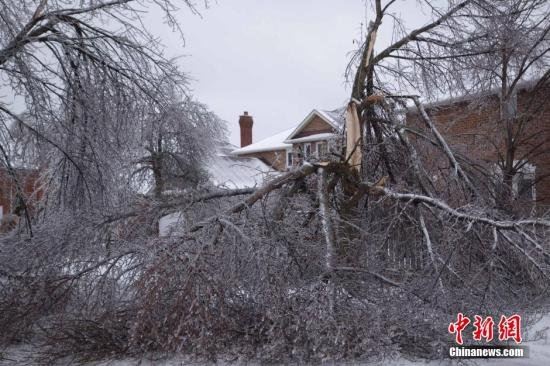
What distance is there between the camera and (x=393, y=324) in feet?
16.6

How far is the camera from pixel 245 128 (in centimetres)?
3009

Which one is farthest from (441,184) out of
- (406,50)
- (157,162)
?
(157,162)

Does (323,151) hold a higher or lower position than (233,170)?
lower

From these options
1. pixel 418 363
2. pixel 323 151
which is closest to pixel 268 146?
pixel 323 151

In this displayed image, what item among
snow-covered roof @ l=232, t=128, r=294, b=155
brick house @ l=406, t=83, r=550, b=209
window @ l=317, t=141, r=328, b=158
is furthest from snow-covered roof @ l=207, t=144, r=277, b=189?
window @ l=317, t=141, r=328, b=158

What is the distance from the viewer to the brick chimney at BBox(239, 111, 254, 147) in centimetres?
2995

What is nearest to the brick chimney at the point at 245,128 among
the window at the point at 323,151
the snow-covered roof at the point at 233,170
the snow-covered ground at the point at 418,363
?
the snow-covered roof at the point at 233,170

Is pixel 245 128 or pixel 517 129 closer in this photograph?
pixel 517 129

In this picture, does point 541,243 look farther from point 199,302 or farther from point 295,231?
point 199,302

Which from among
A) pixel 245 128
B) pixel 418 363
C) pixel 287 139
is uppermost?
pixel 245 128

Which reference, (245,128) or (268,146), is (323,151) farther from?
(245,128)

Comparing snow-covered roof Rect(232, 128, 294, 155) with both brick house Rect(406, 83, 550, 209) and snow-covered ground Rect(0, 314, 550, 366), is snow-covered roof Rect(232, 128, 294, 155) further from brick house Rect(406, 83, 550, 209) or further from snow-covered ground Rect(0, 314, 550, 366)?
snow-covered ground Rect(0, 314, 550, 366)

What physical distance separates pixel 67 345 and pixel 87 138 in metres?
2.54

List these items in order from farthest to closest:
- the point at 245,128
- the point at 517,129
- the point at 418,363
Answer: the point at 245,128 → the point at 517,129 → the point at 418,363
